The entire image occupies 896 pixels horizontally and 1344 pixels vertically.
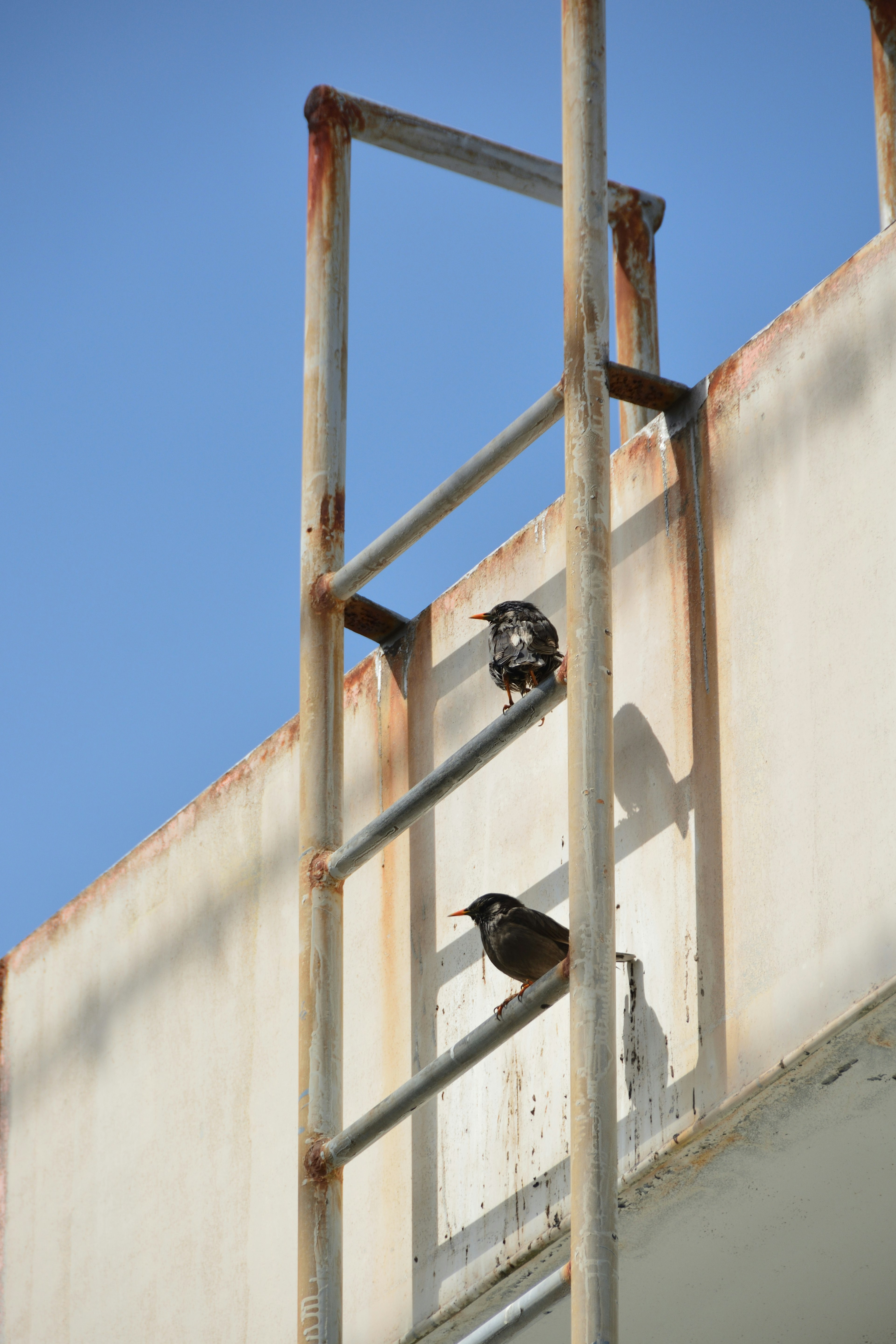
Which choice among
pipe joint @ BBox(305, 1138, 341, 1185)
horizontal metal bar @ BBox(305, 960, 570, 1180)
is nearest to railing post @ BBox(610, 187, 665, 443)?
horizontal metal bar @ BBox(305, 960, 570, 1180)

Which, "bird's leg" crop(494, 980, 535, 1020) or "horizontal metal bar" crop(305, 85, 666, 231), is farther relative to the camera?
"horizontal metal bar" crop(305, 85, 666, 231)

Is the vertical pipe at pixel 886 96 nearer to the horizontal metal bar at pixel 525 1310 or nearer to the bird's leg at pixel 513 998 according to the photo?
the bird's leg at pixel 513 998

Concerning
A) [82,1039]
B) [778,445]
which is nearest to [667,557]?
[778,445]

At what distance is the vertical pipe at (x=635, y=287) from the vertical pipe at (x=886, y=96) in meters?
1.06

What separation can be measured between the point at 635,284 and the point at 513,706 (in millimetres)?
2273

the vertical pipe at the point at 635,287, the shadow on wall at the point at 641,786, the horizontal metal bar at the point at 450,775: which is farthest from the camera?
the vertical pipe at the point at 635,287

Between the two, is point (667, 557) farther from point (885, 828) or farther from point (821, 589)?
point (885, 828)

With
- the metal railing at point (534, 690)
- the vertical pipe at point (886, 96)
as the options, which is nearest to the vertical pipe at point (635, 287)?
the metal railing at point (534, 690)

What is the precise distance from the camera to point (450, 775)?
4309 mm

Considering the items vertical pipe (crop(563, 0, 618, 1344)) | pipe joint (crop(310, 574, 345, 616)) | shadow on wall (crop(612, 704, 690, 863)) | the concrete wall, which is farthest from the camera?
pipe joint (crop(310, 574, 345, 616))

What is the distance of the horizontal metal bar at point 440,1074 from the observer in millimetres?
3871

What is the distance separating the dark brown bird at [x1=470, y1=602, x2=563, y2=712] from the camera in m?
4.58

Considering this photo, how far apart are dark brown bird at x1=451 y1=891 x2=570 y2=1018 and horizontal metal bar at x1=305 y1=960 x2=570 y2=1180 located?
0.12 meters

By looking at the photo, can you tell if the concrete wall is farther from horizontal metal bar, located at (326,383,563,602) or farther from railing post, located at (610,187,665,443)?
railing post, located at (610,187,665,443)
